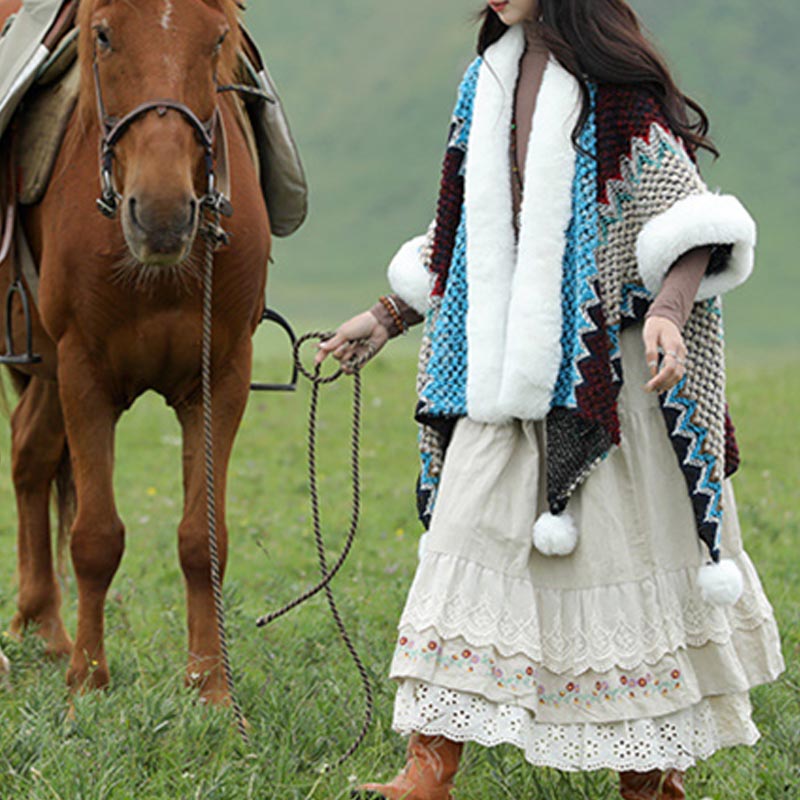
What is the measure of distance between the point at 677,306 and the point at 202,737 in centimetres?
158

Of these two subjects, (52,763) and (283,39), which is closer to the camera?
(52,763)

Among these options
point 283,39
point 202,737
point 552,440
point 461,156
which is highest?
point 283,39

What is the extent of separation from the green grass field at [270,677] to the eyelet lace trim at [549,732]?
0.32 meters

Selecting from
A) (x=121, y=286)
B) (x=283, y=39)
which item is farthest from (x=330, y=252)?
(x=121, y=286)

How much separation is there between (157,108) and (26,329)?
1.44 m

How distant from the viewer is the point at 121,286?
14.5 feet

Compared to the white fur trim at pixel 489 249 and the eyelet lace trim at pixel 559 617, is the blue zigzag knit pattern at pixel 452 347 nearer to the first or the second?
the white fur trim at pixel 489 249

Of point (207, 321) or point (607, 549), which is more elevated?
point (207, 321)

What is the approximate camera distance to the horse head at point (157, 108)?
3.76 m

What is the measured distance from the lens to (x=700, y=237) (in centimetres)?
315

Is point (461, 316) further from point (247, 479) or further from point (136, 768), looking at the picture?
point (247, 479)

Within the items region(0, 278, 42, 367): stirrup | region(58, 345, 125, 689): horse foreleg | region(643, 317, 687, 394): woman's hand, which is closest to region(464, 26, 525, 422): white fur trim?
region(643, 317, 687, 394): woman's hand

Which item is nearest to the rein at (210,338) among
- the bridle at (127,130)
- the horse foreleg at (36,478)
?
the bridle at (127,130)

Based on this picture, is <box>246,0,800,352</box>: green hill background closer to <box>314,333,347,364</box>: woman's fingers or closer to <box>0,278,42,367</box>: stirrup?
<box>0,278,42,367</box>: stirrup
